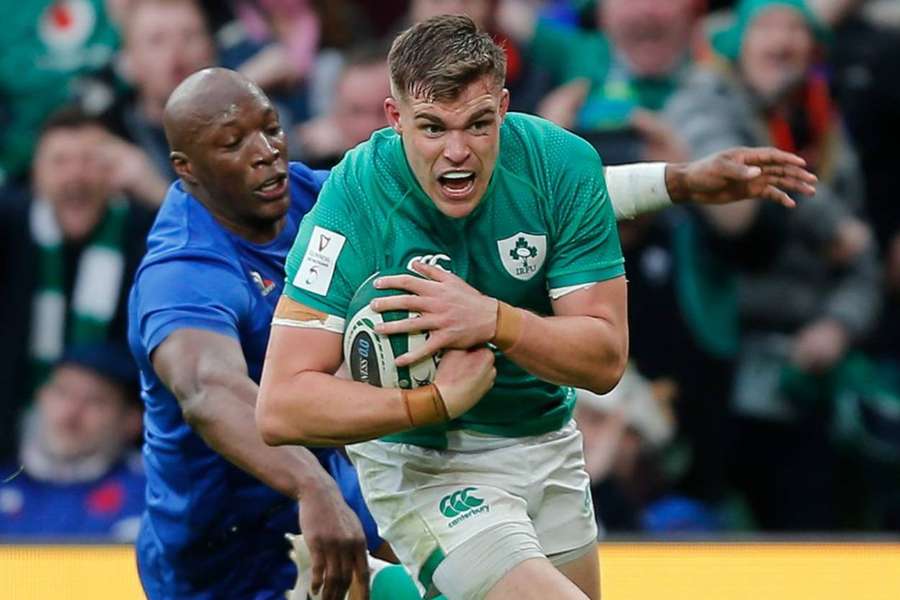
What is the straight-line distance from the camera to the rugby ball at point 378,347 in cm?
304

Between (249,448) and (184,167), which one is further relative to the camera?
(184,167)

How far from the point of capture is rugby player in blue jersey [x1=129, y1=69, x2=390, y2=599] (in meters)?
3.59

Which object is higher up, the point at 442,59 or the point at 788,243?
the point at 442,59

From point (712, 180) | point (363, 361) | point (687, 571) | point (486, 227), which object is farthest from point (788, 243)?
point (363, 361)

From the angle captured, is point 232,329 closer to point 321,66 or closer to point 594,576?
point 594,576

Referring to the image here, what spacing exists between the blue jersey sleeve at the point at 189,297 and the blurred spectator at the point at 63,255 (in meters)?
2.85

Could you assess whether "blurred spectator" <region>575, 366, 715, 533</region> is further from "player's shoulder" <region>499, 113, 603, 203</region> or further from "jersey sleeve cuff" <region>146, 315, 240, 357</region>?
"player's shoulder" <region>499, 113, 603, 203</region>

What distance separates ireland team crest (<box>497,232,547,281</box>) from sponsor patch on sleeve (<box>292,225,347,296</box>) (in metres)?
0.31

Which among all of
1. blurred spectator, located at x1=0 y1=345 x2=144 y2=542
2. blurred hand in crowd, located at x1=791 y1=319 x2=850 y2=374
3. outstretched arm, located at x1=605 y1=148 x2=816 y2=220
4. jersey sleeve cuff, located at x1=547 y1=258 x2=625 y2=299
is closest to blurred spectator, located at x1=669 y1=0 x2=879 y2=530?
blurred hand in crowd, located at x1=791 y1=319 x2=850 y2=374

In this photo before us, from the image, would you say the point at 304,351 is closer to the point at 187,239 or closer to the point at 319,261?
the point at 319,261

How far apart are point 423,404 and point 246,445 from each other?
0.59 m

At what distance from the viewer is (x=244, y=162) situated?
152 inches

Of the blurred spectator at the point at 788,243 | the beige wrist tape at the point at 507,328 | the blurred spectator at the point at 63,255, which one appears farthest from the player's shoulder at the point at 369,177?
the blurred spectator at the point at 63,255

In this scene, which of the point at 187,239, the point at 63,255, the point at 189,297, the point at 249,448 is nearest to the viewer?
the point at 249,448
